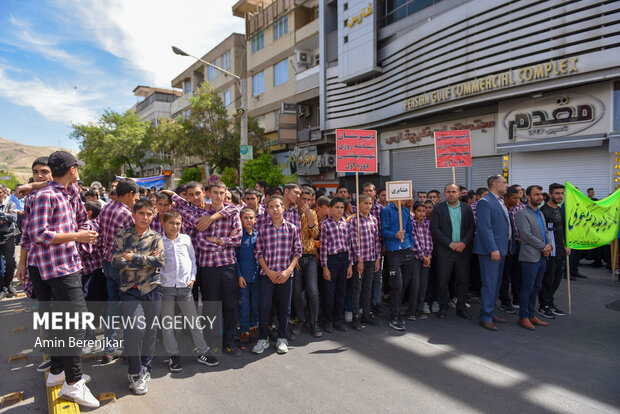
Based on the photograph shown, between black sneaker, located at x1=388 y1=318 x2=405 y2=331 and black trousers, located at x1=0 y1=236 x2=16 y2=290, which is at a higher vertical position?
black trousers, located at x1=0 y1=236 x2=16 y2=290

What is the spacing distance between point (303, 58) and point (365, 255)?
21.3 m

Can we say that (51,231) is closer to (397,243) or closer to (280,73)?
(397,243)

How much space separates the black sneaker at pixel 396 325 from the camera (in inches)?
214

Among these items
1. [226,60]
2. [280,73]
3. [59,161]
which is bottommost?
[59,161]

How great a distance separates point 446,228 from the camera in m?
6.04

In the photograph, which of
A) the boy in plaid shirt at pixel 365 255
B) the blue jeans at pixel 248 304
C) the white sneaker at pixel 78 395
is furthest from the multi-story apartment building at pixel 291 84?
the white sneaker at pixel 78 395

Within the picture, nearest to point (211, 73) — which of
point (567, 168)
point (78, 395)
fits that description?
point (567, 168)

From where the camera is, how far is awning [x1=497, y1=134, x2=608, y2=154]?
11067 mm

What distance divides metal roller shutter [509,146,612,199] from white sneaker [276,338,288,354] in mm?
11338

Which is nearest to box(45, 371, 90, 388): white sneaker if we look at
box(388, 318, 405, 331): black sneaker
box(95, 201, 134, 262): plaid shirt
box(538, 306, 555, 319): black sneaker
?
box(95, 201, 134, 262): plaid shirt

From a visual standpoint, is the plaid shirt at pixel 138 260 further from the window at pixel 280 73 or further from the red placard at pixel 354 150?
the window at pixel 280 73

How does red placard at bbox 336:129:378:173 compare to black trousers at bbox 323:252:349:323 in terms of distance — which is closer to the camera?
black trousers at bbox 323:252:349:323

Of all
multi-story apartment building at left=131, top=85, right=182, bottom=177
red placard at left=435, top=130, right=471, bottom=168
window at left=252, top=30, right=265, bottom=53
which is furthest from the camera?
multi-story apartment building at left=131, top=85, right=182, bottom=177

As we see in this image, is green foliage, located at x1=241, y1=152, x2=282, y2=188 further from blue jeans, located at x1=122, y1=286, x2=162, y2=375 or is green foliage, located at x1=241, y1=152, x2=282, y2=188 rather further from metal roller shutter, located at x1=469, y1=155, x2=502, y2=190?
blue jeans, located at x1=122, y1=286, x2=162, y2=375
